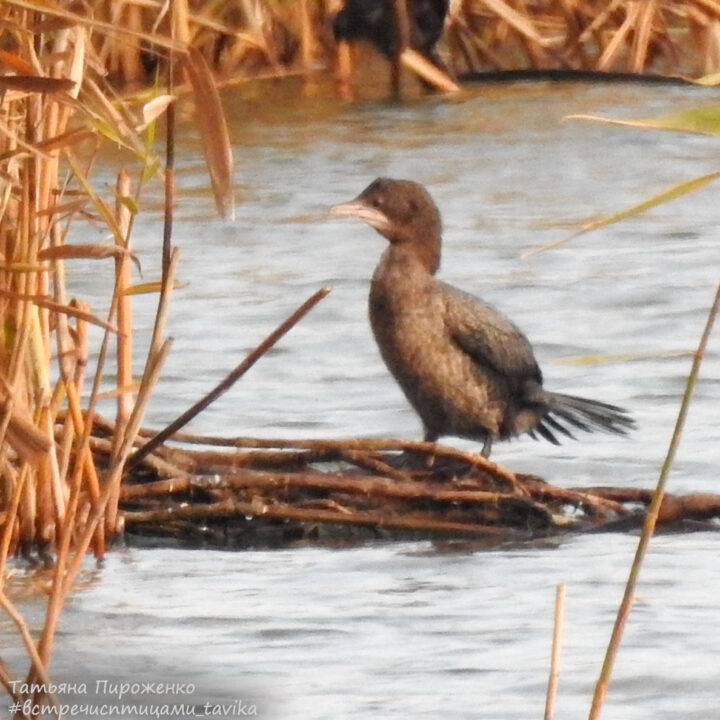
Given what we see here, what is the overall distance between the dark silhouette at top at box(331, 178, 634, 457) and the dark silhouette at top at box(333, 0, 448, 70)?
5.54 metres

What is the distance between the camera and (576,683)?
362 centimetres

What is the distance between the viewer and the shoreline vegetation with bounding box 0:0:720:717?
3.02 metres

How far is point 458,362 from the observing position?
225 inches

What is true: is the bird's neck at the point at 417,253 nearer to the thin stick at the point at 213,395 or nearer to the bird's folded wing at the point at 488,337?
the bird's folded wing at the point at 488,337

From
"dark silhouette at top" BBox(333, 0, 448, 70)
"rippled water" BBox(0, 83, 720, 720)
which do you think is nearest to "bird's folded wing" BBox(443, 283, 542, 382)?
"rippled water" BBox(0, 83, 720, 720)

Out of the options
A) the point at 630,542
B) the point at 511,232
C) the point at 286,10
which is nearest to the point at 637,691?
the point at 630,542

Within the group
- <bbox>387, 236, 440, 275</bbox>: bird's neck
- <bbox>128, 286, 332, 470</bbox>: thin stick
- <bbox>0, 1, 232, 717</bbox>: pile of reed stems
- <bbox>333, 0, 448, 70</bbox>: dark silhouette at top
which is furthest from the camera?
<bbox>333, 0, 448, 70</bbox>: dark silhouette at top

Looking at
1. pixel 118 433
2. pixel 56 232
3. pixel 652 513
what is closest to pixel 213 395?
pixel 118 433

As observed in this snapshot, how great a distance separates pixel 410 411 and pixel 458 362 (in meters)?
0.83

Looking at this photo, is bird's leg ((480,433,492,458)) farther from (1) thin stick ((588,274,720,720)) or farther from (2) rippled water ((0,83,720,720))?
(1) thin stick ((588,274,720,720))

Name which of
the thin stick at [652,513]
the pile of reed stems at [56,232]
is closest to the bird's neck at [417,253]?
the pile of reed stems at [56,232]

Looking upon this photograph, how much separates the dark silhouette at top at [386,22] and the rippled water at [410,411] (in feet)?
1.31

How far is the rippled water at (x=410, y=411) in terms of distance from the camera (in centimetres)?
371

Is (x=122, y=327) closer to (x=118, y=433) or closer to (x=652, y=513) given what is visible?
(x=118, y=433)
